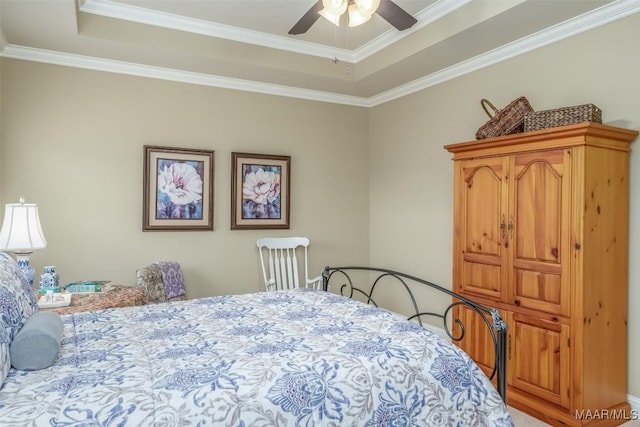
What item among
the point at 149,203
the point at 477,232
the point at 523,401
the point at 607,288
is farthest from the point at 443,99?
the point at 149,203

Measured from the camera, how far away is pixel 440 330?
406 cm

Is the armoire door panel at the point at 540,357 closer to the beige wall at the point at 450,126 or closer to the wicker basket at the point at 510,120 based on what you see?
the beige wall at the point at 450,126

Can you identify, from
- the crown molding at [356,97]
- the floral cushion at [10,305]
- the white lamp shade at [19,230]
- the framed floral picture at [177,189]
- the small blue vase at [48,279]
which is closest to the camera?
the floral cushion at [10,305]

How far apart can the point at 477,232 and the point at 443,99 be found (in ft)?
4.93

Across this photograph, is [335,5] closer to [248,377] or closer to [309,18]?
[309,18]

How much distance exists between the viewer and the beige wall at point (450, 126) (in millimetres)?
2678

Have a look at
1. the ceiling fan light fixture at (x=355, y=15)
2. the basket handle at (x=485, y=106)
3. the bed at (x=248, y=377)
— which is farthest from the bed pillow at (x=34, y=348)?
the basket handle at (x=485, y=106)

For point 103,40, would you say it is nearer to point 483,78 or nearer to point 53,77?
point 53,77

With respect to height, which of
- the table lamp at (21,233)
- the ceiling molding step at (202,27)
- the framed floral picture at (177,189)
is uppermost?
the ceiling molding step at (202,27)

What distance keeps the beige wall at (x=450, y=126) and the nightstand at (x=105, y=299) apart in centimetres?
258

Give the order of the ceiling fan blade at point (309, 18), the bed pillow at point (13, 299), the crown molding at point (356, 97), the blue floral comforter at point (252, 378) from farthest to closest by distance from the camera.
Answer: the crown molding at point (356, 97) < the ceiling fan blade at point (309, 18) < the bed pillow at point (13, 299) < the blue floral comforter at point (252, 378)

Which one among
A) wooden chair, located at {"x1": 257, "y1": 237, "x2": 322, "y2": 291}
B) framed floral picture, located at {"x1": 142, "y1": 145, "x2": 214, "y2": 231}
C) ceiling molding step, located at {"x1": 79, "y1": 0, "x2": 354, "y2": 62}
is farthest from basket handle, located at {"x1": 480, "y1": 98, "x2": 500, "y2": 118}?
framed floral picture, located at {"x1": 142, "y1": 145, "x2": 214, "y2": 231}

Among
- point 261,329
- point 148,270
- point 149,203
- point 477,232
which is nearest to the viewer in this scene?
point 261,329

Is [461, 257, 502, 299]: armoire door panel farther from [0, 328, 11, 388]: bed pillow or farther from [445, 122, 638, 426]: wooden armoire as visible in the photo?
[0, 328, 11, 388]: bed pillow
